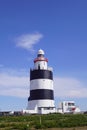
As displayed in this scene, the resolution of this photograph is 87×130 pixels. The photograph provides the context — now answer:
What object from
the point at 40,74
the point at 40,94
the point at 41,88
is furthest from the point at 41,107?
the point at 40,74

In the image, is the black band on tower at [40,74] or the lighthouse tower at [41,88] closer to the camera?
the lighthouse tower at [41,88]

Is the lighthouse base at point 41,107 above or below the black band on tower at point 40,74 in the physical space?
below

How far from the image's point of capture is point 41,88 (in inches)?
2936

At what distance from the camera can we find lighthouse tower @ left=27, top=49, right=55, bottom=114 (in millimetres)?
74500

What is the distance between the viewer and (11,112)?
8344 cm

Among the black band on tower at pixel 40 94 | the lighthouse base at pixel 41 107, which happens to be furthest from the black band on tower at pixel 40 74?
the lighthouse base at pixel 41 107

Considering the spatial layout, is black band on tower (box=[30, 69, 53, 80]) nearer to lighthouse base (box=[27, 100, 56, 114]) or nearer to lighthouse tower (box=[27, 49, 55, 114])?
lighthouse tower (box=[27, 49, 55, 114])

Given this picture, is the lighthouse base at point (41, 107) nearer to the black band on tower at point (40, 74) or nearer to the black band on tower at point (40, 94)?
the black band on tower at point (40, 94)

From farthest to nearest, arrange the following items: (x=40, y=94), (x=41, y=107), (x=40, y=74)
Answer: (x=40, y=74) < (x=41, y=107) < (x=40, y=94)

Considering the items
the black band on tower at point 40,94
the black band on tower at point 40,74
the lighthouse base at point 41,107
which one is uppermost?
the black band on tower at point 40,74

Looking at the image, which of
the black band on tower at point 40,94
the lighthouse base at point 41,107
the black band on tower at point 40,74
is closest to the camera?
the black band on tower at point 40,94

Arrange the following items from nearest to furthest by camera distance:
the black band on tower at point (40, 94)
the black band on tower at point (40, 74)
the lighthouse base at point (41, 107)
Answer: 1. the black band on tower at point (40, 94)
2. the lighthouse base at point (41, 107)
3. the black band on tower at point (40, 74)

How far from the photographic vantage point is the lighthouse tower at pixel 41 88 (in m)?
74.5

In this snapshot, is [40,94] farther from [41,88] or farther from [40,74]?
[40,74]
